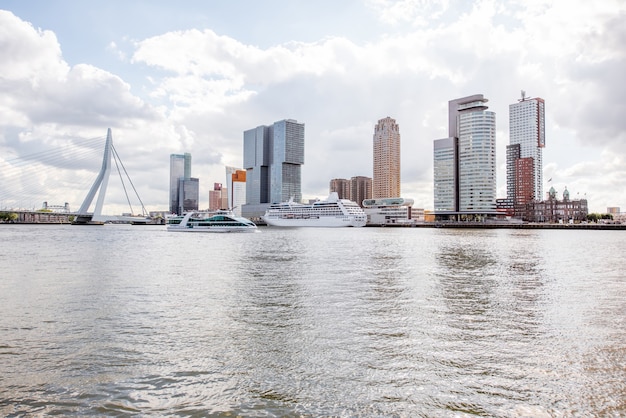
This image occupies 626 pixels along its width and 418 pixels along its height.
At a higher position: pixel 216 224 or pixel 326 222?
pixel 216 224

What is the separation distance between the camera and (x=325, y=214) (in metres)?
138

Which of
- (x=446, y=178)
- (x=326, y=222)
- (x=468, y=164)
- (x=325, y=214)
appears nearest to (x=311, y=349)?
(x=326, y=222)

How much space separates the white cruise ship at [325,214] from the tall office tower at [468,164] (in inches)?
2390

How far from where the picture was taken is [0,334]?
34.0 feet

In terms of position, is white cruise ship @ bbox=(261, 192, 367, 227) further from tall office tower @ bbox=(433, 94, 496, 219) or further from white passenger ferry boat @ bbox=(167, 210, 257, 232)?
tall office tower @ bbox=(433, 94, 496, 219)

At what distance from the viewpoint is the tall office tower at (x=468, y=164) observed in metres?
176

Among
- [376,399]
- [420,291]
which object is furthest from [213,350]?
[420,291]

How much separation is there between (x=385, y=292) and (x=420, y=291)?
1.51 m

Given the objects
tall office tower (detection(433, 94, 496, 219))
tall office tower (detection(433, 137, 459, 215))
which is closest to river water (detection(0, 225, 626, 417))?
tall office tower (detection(433, 94, 496, 219))

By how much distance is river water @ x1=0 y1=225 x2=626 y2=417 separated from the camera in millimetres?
6645

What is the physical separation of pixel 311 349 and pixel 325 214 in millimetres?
129070

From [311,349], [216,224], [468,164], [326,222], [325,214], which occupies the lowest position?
[311,349]

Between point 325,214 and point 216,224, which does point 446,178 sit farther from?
point 216,224

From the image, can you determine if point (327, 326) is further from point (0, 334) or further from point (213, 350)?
point (0, 334)
